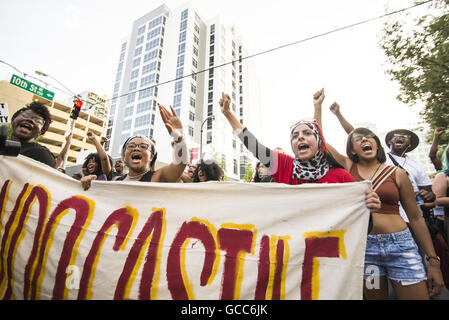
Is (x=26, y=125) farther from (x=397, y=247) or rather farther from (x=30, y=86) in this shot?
(x=30, y=86)

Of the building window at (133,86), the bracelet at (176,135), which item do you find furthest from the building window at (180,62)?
the bracelet at (176,135)

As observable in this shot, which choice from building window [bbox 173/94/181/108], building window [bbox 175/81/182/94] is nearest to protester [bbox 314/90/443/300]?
building window [bbox 173/94/181/108]

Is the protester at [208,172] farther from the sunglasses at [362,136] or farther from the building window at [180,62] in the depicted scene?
the building window at [180,62]

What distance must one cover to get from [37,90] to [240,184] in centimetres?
1123

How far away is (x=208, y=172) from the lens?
12.2 ft

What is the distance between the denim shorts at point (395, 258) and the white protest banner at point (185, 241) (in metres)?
0.27

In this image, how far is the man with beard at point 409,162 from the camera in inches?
108

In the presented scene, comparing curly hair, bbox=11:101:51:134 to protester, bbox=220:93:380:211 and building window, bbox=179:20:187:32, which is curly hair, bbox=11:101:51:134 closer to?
protester, bbox=220:93:380:211

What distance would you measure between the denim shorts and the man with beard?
4.74ft

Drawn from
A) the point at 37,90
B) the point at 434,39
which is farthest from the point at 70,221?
the point at 434,39

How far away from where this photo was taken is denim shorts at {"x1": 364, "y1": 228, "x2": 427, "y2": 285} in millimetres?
1597

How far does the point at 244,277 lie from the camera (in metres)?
1.64

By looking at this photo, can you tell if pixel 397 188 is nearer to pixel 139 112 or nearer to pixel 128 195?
pixel 128 195

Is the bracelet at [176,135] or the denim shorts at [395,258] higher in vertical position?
the bracelet at [176,135]
